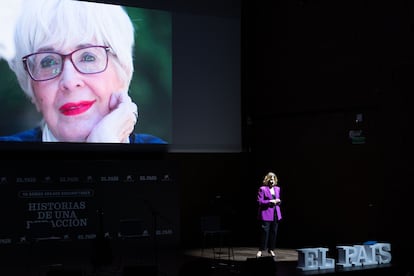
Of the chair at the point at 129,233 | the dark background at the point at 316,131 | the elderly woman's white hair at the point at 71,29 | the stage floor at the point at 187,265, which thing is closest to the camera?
the stage floor at the point at 187,265

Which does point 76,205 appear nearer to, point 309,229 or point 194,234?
point 194,234

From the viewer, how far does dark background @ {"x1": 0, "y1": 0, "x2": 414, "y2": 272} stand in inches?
436

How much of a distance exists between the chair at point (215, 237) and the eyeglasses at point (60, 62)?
11.0ft

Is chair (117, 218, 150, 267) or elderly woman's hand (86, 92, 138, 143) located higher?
elderly woman's hand (86, 92, 138, 143)

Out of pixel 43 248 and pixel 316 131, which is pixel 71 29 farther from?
pixel 316 131

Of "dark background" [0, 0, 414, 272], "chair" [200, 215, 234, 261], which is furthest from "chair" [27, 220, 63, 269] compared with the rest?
"chair" [200, 215, 234, 261]

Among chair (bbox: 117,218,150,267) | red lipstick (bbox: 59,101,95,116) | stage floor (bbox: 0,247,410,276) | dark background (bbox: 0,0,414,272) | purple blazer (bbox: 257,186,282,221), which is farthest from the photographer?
red lipstick (bbox: 59,101,95,116)

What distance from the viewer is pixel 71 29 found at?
11.8m

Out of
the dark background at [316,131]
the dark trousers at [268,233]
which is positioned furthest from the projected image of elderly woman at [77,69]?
the dark trousers at [268,233]

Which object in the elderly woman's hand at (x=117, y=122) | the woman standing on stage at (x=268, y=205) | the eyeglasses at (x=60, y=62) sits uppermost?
the eyeglasses at (x=60, y=62)

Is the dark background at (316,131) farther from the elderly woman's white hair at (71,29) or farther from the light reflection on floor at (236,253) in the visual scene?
the elderly woman's white hair at (71,29)

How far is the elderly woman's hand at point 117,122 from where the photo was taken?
11.9 metres

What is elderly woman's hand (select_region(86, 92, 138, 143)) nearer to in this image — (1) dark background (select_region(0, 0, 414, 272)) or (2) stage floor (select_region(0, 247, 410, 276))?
(1) dark background (select_region(0, 0, 414, 272))

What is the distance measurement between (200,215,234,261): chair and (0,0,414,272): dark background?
283mm
